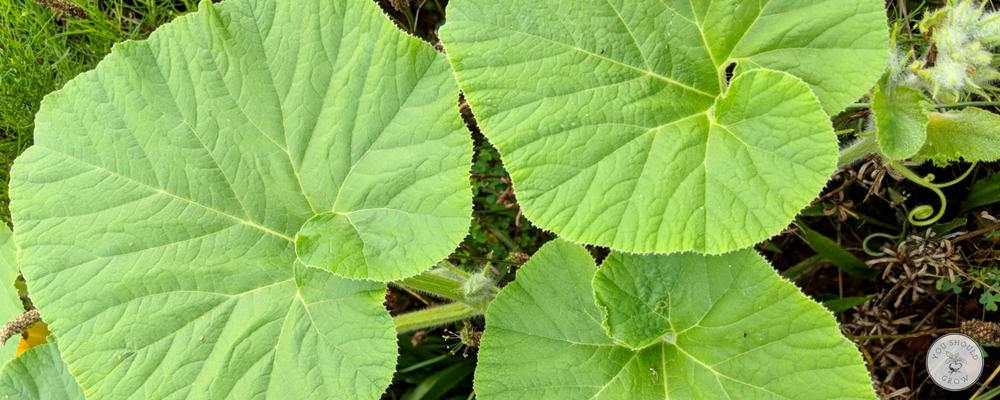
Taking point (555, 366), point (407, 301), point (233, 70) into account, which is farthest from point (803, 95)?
point (407, 301)

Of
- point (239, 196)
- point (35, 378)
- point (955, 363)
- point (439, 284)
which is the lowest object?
point (955, 363)

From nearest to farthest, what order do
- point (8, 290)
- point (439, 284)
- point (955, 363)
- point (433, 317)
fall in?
1. point (955, 363)
2. point (439, 284)
3. point (433, 317)
4. point (8, 290)

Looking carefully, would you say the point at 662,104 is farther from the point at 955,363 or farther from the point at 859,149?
the point at 955,363

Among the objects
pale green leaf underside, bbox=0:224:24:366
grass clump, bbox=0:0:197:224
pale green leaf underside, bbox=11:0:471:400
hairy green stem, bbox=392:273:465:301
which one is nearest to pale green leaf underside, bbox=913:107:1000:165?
pale green leaf underside, bbox=11:0:471:400

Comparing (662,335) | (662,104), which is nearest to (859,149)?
(662,104)

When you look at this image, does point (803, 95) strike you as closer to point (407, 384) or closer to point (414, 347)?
point (414, 347)

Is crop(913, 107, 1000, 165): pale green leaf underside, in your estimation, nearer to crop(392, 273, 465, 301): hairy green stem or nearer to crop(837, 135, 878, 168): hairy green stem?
crop(837, 135, 878, 168): hairy green stem
